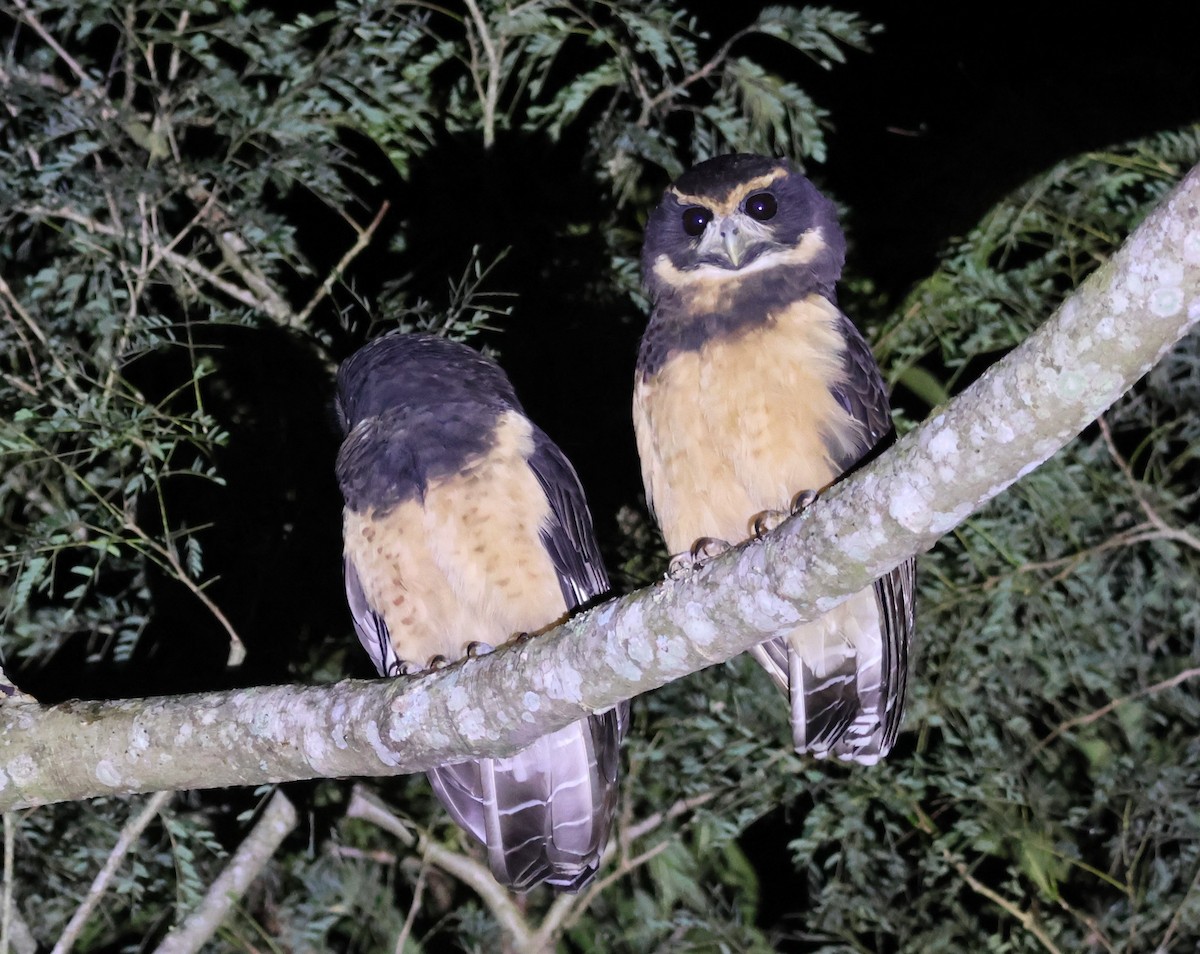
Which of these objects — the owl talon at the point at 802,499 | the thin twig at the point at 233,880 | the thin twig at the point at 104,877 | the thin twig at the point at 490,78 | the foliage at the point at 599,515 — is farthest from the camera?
the thin twig at the point at 490,78

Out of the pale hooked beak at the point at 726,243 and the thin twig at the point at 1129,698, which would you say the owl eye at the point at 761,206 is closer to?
the pale hooked beak at the point at 726,243

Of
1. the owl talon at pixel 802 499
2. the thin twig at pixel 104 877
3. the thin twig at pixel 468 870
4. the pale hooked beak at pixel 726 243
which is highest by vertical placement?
the pale hooked beak at pixel 726 243

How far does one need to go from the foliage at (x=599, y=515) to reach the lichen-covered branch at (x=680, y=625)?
2.26 feet

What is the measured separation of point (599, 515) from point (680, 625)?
1.78 m

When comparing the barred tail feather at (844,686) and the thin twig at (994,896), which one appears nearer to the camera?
the barred tail feather at (844,686)

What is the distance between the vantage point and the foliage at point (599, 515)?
3.10 meters

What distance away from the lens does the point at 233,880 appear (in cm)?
308

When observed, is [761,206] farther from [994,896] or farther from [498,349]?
[994,896]

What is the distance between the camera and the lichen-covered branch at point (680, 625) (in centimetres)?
148

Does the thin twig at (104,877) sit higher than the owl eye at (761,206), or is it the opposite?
the owl eye at (761,206)

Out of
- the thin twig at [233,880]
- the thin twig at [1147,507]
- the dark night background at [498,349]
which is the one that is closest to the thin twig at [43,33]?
the dark night background at [498,349]

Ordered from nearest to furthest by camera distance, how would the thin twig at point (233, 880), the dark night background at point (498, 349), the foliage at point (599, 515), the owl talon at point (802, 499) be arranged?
the owl talon at point (802, 499) < the thin twig at point (233, 880) < the foliage at point (599, 515) < the dark night background at point (498, 349)

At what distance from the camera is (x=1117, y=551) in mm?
3455

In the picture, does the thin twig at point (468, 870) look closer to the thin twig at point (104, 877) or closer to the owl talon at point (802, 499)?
the thin twig at point (104, 877)
